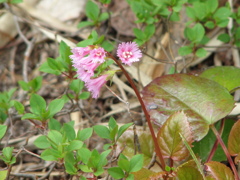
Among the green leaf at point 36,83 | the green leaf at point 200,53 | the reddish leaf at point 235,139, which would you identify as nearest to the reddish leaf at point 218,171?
the reddish leaf at point 235,139

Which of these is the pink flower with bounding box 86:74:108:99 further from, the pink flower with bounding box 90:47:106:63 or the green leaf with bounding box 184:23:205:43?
the green leaf with bounding box 184:23:205:43

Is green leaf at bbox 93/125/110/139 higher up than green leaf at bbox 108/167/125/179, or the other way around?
green leaf at bbox 93/125/110/139

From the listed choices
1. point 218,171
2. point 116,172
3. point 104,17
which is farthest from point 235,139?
point 104,17

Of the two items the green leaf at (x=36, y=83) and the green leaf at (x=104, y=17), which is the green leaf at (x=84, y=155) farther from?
the green leaf at (x=104, y=17)

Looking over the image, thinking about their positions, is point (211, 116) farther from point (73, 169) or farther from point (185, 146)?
point (73, 169)

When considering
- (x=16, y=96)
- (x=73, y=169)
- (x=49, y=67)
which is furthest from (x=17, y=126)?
(x=73, y=169)

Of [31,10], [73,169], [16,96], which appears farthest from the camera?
[31,10]

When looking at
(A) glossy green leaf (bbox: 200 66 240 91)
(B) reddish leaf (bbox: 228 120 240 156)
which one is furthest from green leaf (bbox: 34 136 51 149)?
(A) glossy green leaf (bbox: 200 66 240 91)
